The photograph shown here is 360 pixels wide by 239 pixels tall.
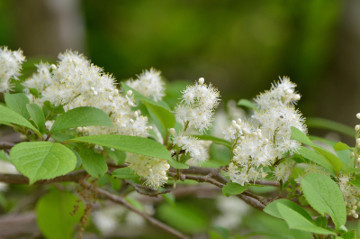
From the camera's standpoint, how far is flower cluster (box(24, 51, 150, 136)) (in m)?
1.11

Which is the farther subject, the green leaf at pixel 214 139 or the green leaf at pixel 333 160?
the green leaf at pixel 214 139

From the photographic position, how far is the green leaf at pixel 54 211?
6.52 feet

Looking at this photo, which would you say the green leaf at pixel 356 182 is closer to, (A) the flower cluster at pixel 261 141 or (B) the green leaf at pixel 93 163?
(A) the flower cluster at pixel 261 141

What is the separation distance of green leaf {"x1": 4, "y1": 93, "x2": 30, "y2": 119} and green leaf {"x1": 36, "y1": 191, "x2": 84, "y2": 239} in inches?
35.4

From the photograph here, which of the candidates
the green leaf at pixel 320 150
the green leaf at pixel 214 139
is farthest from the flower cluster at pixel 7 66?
the green leaf at pixel 320 150

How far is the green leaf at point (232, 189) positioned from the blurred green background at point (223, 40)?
4.27 m

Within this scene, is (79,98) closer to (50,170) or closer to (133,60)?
(50,170)

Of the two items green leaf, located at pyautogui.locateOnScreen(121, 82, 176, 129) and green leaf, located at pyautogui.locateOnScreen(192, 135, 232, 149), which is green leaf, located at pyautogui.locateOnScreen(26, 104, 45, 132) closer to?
green leaf, located at pyautogui.locateOnScreen(121, 82, 176, 129)

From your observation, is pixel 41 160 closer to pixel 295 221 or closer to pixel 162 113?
pixel 162 113

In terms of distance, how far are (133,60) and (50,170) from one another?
229 inches

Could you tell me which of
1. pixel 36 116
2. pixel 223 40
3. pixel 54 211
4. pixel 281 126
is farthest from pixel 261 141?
pixel 223 40

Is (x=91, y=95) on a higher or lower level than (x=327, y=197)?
higher

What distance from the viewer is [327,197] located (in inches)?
38.1

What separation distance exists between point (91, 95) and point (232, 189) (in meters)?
0.43
